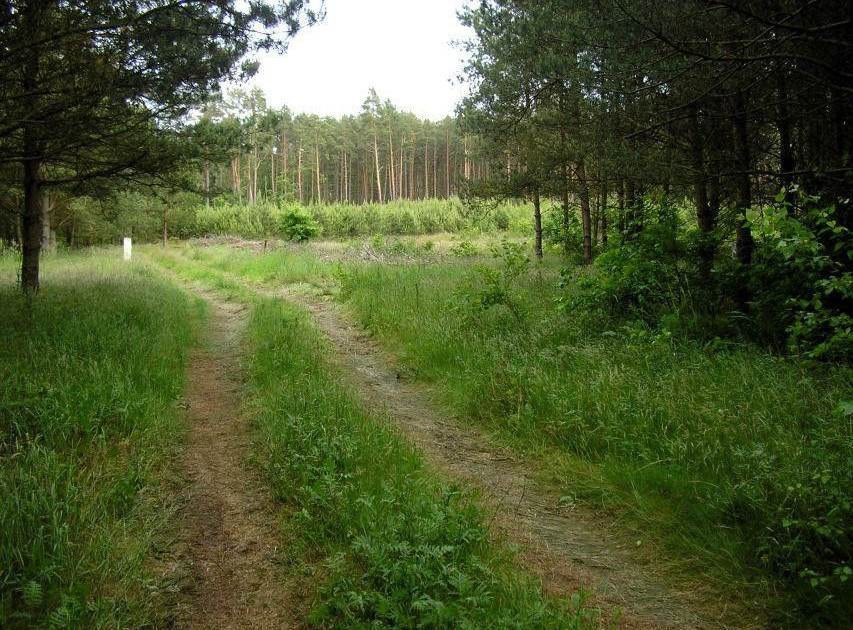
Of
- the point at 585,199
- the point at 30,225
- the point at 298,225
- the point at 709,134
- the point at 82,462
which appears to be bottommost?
the point at 82,462

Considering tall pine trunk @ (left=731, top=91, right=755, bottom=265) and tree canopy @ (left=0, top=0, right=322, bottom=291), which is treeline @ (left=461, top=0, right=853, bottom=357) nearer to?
tall pine trunk @ (left=731, top=91, right=755, bottom=265)

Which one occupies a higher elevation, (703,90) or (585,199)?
(703,90)

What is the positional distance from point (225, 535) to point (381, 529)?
3.71ft

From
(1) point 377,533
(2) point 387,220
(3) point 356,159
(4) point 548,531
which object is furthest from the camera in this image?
(3) point 356,159

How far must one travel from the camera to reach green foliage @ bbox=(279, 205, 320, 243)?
33906 mm

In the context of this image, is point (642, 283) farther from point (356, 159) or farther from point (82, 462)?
point (356, 159)

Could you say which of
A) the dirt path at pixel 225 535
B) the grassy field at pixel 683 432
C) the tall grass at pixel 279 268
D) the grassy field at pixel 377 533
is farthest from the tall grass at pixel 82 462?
the tall grass at pixel 279 268

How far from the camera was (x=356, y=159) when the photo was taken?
211ft

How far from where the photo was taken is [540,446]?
15.5 ft

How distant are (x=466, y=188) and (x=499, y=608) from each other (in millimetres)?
12111

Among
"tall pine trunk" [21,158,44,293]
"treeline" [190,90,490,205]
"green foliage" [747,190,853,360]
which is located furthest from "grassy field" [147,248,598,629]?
"treeline" [190,90,490,205]

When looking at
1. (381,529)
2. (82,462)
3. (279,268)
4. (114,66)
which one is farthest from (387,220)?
(381,529)

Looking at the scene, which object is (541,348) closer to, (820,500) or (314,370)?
(314,370)

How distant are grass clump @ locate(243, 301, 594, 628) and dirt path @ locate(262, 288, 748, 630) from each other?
31 centimetres
